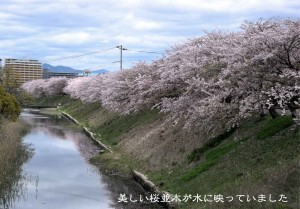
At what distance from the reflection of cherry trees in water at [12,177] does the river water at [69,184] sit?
0.19 metres

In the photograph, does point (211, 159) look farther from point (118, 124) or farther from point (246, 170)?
point (118, 124)

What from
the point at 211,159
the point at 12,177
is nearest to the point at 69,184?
the point at 12,177

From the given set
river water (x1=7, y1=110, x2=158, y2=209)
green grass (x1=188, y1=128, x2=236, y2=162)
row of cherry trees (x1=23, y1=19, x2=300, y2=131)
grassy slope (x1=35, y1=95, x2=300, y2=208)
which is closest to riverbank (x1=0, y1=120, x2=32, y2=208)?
river water (x1=7, y1=110, x2=158, y2=209)

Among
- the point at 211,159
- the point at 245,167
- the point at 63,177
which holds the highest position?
the point at 245,167

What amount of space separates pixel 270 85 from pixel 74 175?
12853 millimetres

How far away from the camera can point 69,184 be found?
834 inches

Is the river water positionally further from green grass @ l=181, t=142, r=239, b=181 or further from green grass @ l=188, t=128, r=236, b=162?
green grass @ l=188, t=128, r=236, b=162

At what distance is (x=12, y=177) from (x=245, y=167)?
12.3 m

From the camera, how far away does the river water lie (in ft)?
56.5

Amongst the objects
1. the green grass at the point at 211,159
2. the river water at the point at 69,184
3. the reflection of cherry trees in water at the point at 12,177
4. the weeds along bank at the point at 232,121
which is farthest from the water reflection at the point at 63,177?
the green grass at the point at 211,159

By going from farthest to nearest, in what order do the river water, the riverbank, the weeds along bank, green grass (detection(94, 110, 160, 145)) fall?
green grass (detection(94, 110, 160, 145)) < the riverbank < the river water < the weeds along bank

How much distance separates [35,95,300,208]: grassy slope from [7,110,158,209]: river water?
1.70 metres

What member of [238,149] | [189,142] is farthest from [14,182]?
[238,149]

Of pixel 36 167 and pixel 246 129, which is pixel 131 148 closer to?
pixel 36 167
